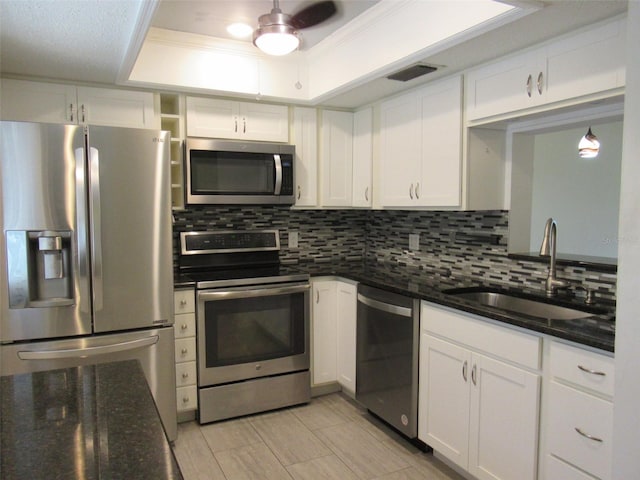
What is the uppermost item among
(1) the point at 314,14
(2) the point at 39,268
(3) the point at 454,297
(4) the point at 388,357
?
(1) the point at 314,14

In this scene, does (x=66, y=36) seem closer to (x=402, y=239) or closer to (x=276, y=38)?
(x=276, y=38)

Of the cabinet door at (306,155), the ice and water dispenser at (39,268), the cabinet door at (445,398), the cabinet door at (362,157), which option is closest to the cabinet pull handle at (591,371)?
the cabinet door at (445,398)

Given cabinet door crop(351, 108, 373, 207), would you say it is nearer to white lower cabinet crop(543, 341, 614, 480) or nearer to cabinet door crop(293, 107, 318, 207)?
cabinet door crop(293, 107, 318, 207)

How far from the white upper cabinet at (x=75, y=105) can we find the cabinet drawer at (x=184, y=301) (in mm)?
1069

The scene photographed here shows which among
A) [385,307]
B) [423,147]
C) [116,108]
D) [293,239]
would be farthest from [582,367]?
[116,108]

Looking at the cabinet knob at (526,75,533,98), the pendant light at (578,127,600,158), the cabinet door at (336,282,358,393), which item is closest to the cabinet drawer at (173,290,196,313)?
the cabinet door at (336,282,358,393)

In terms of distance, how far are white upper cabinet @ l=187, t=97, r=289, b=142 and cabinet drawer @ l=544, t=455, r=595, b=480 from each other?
2498 millimetres

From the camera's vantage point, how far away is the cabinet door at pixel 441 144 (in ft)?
8.56

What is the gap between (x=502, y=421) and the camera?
2.05m

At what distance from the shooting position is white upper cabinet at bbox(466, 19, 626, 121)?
186 cm

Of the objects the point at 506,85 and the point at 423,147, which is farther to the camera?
the point at 423,147

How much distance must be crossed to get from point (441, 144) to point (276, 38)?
1.14 meters

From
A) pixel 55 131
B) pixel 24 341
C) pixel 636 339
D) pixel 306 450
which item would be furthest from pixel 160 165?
pixel 636 339

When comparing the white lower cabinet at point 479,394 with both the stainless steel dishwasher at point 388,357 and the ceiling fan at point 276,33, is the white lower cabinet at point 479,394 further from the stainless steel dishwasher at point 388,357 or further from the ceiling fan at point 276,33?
the ceiling fan at point 276,33
